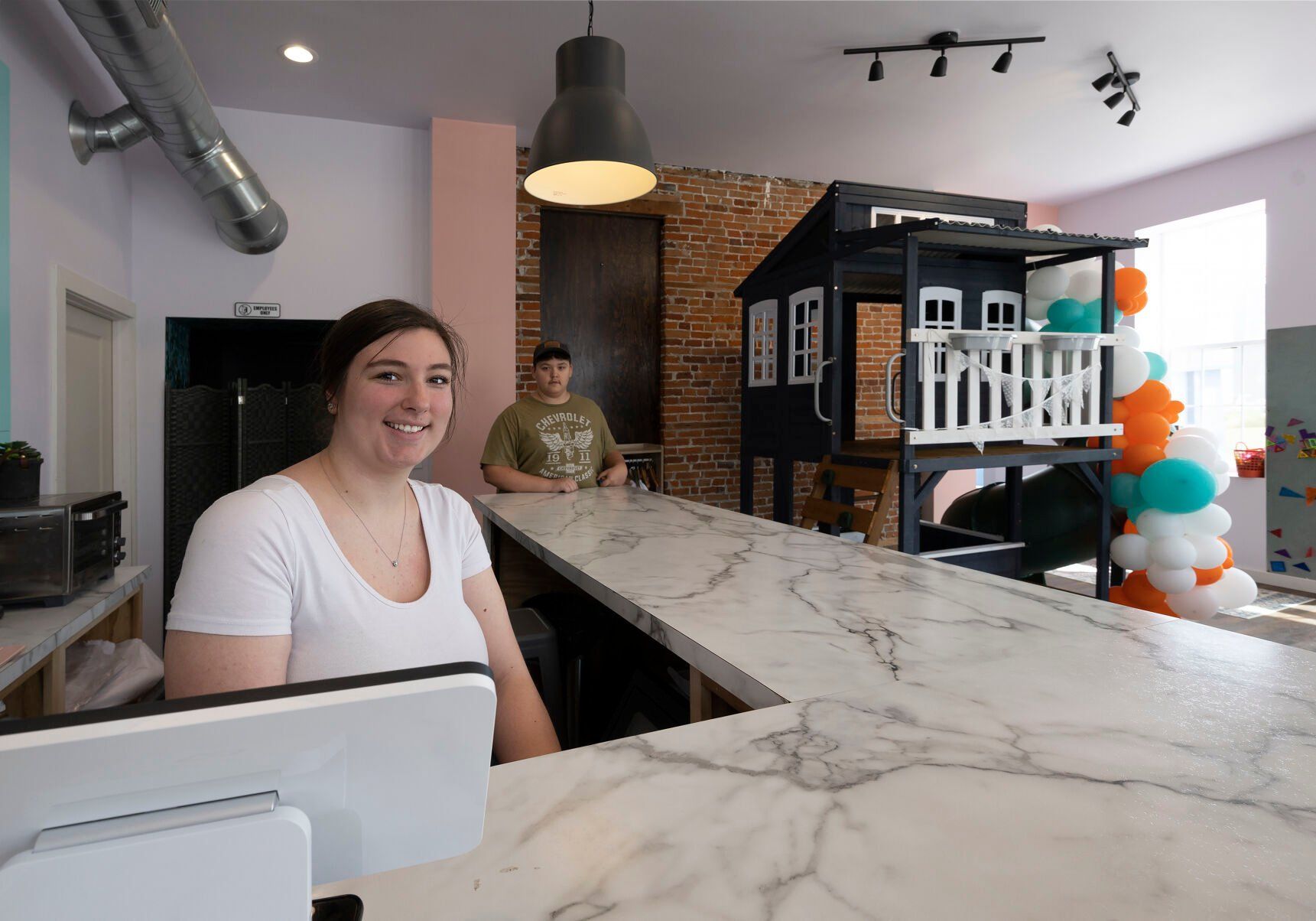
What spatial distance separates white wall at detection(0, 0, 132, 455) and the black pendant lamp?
2.00 m

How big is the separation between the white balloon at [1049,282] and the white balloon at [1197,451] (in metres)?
0.95

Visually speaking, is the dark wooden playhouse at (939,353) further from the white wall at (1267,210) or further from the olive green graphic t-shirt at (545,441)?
the white wall at (1267,210)

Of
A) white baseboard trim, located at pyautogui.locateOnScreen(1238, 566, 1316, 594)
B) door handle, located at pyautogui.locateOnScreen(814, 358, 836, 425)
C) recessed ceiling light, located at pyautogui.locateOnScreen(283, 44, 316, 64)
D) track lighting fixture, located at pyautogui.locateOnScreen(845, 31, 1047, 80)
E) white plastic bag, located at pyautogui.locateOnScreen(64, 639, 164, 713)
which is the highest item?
track lighting fixture, located at pyautogui.locateOnScreen(845, 31, 1047, 80)

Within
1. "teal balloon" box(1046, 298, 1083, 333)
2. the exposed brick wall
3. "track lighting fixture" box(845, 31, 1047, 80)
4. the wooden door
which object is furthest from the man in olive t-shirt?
"teal balloon" box(1046, 298, 1083, 333)

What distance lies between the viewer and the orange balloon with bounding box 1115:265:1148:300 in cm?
452

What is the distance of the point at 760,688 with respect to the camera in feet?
3.53

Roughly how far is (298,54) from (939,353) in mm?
3672

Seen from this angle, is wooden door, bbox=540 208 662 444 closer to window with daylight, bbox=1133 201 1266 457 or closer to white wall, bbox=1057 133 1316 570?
window with daylight, bbox=1133 201 1266 457

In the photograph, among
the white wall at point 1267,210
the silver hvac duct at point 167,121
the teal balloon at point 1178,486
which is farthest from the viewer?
the white wall at point 1267,210

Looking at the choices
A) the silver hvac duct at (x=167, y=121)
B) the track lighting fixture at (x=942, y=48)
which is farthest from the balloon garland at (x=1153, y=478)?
the silver hvac duct at (x=167, y=121)

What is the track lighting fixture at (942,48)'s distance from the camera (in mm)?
3930

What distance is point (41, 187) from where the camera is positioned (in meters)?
3.14

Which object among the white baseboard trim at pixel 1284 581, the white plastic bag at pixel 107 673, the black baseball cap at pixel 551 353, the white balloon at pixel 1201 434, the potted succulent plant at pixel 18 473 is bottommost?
the white baseboard trim at pixel 1284 581

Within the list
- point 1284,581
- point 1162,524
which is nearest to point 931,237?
point 1162,524
